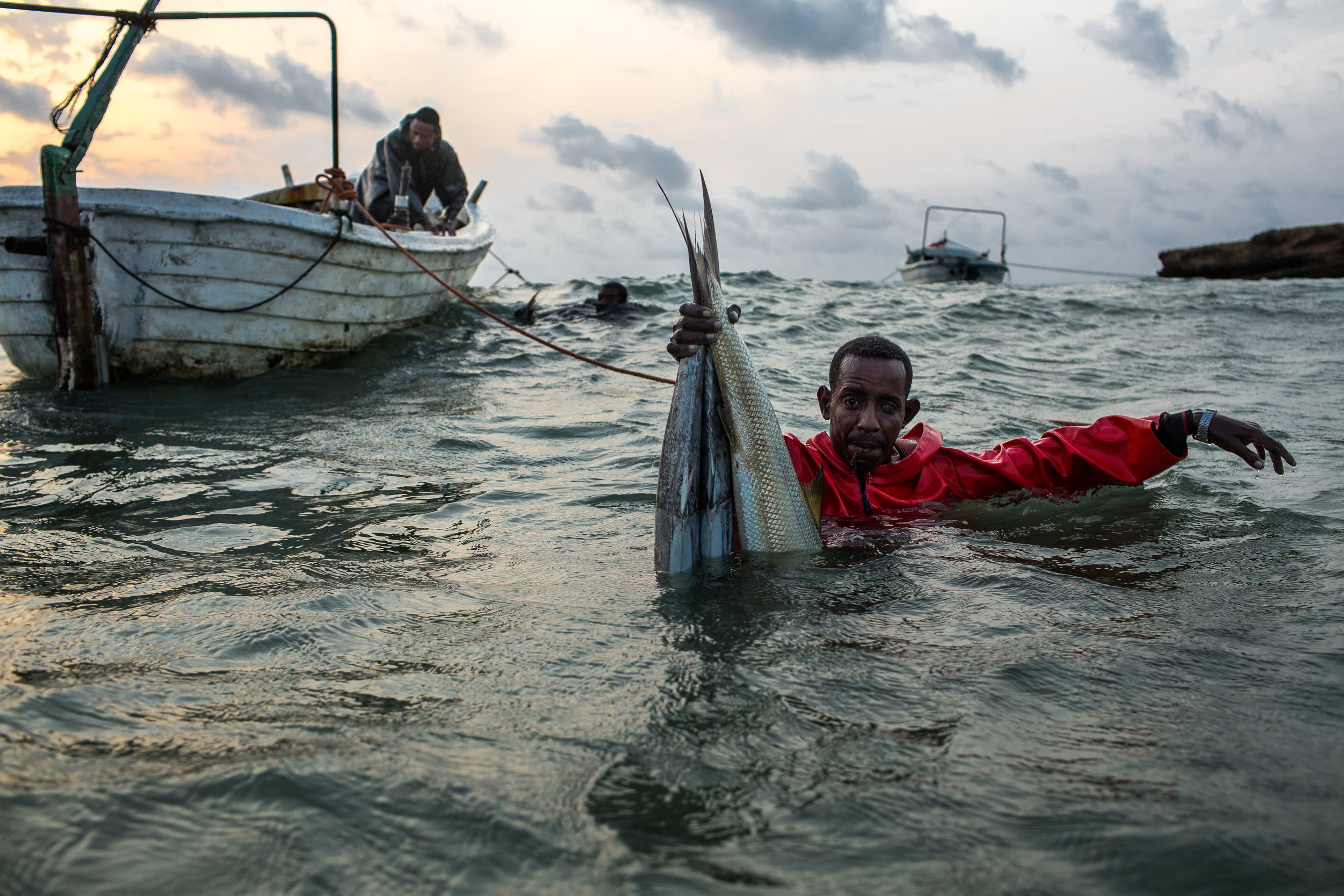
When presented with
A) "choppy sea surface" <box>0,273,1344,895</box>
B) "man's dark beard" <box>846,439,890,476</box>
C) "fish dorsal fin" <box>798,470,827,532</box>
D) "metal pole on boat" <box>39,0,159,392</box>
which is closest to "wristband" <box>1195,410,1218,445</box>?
"choppy sea surface" <box>0,273,1344,895</box>

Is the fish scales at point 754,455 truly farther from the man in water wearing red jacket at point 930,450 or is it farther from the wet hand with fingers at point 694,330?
the man in water wearing red jacket at point 930,450

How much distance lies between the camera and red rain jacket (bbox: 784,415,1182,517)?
4.12 m

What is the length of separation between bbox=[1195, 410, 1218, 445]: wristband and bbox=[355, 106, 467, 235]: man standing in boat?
27.6ft

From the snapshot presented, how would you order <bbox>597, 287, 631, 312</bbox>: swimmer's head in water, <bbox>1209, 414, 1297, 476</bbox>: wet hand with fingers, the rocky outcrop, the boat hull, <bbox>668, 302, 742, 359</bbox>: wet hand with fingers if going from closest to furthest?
1. <bbox>668, 302, 742, 359</bbox>: wet hand with fingers
2. <bbox>1209, 414, 1297, 476</bbox>: wet hand with fingers
3. <bbox>597, 287, 631, 312</bbox>: swimmer's head in water
4. the rocky outcrop
5. the boat hull

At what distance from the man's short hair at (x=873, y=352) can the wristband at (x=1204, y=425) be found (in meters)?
1.24

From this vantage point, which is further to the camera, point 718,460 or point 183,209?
point 183,209

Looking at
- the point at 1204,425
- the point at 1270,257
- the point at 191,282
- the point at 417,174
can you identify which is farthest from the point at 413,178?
the point at 1270,257

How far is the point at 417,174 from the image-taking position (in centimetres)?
1102

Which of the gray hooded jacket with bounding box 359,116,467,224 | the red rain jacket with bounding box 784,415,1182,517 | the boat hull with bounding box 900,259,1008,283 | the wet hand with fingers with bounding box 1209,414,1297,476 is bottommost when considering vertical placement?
the red rain jacket with bounding box 784,415,1182,517

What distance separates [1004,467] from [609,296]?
9110 mm

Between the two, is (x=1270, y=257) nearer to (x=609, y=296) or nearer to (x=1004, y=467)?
(x=609, y=296)

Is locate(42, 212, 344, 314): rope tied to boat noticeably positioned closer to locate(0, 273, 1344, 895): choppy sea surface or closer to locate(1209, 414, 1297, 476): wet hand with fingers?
locate(0, 273, 1344, 895): choppy sea surface

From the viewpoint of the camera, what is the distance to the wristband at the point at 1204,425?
12.6 feet

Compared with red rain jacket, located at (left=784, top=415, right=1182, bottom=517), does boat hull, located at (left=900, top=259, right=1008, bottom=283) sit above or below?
above
